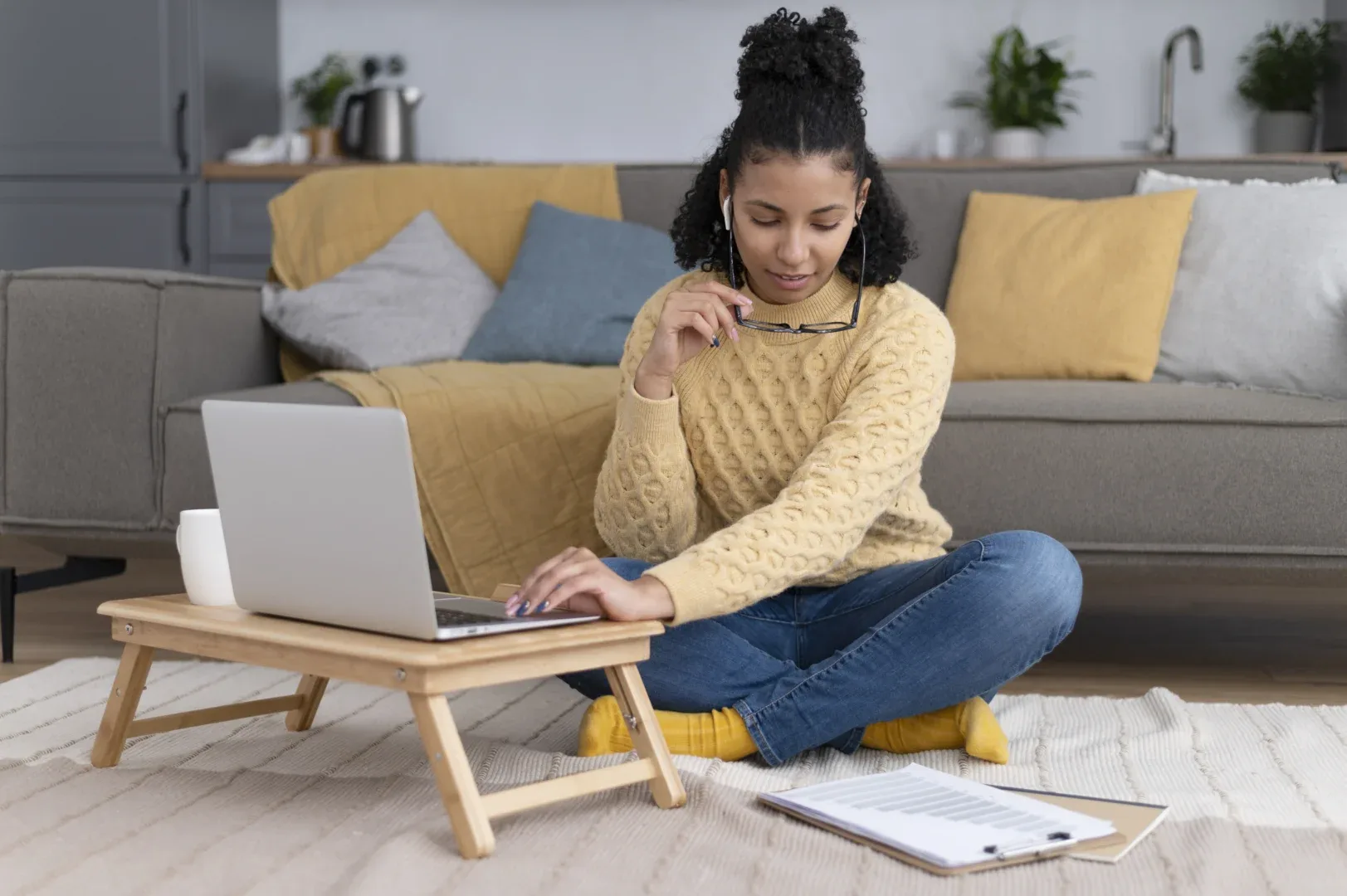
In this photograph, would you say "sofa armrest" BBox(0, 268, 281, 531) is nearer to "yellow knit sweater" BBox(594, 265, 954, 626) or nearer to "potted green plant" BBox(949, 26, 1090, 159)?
"yellow knit sweater" BBox(594, 265, 954, 626)

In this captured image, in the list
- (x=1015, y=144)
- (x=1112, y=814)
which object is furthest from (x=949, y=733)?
(x=1015, y=144)

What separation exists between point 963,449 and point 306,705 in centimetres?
95

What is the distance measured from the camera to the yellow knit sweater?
144cm

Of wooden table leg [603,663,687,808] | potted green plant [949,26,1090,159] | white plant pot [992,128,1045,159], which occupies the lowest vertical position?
wooden table leg [603,663,687,808]

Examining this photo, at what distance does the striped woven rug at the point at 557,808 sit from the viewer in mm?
1168

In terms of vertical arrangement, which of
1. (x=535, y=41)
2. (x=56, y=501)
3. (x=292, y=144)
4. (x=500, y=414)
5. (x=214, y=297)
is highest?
(x=535, y=41)

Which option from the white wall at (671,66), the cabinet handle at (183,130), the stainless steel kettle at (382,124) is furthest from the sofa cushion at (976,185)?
the cabinet handle at (183,130)

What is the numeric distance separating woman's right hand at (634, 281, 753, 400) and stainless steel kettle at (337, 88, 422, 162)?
310 centimetres

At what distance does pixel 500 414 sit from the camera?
212 cm

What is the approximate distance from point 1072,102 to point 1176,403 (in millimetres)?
2709

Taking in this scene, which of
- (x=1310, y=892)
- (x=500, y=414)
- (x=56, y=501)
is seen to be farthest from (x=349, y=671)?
(x=56, y=501)

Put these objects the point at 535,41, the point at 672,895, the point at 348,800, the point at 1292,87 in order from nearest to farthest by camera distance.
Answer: the point at 672,895, the point at 348,800, the point at 1292,87, the point at 535,41

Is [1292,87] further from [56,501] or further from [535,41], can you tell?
[56,501]

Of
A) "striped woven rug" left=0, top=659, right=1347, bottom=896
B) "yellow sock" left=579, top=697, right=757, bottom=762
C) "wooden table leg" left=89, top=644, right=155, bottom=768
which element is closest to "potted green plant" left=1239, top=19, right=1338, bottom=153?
"striped woven rug" left=0, top=659, right=1347, bottom=896
